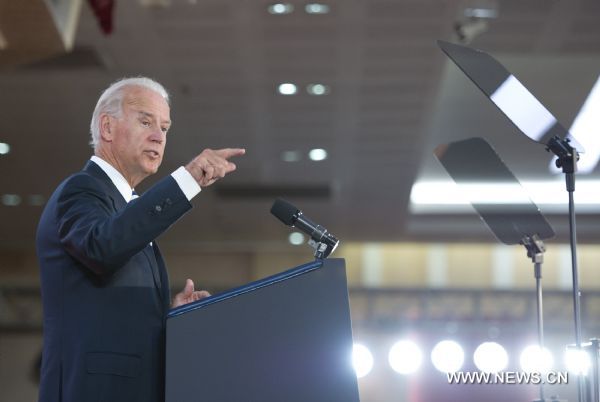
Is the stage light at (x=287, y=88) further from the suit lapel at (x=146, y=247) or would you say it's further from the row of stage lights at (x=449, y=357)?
the suit lapel at (x=146, y=247)

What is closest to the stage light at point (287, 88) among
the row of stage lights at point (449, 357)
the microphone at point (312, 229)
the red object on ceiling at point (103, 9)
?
the red object on ceiling at point (103, 9)

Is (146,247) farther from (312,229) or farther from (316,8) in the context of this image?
(316,8)

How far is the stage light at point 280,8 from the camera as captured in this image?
279 inches

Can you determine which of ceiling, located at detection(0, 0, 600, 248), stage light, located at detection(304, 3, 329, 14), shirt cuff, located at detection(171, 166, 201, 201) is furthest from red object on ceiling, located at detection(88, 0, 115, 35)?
shirt cuff, located at detection(171, 166, 201, 201)

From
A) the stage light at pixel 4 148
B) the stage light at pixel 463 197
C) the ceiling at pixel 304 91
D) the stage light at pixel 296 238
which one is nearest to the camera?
the ceiling at pixel 304 91

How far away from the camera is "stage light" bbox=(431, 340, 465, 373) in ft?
15.5

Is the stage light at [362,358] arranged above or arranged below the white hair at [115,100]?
below

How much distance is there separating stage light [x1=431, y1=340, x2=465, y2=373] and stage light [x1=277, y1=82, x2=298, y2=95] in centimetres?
427

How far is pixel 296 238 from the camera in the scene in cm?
1555

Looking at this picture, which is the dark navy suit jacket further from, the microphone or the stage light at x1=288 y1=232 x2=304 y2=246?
the stage light at x1=288 y1=232 x2=304 y2=246

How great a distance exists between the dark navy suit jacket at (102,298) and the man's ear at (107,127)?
0.15 metres

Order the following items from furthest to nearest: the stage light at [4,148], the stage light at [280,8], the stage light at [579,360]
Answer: the stage light at [4,148] < the stage light at [280,8] < the stage light at [579,360]

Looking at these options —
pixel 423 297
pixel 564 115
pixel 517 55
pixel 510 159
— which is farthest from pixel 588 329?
pixel 517 55

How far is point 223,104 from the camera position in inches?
366
